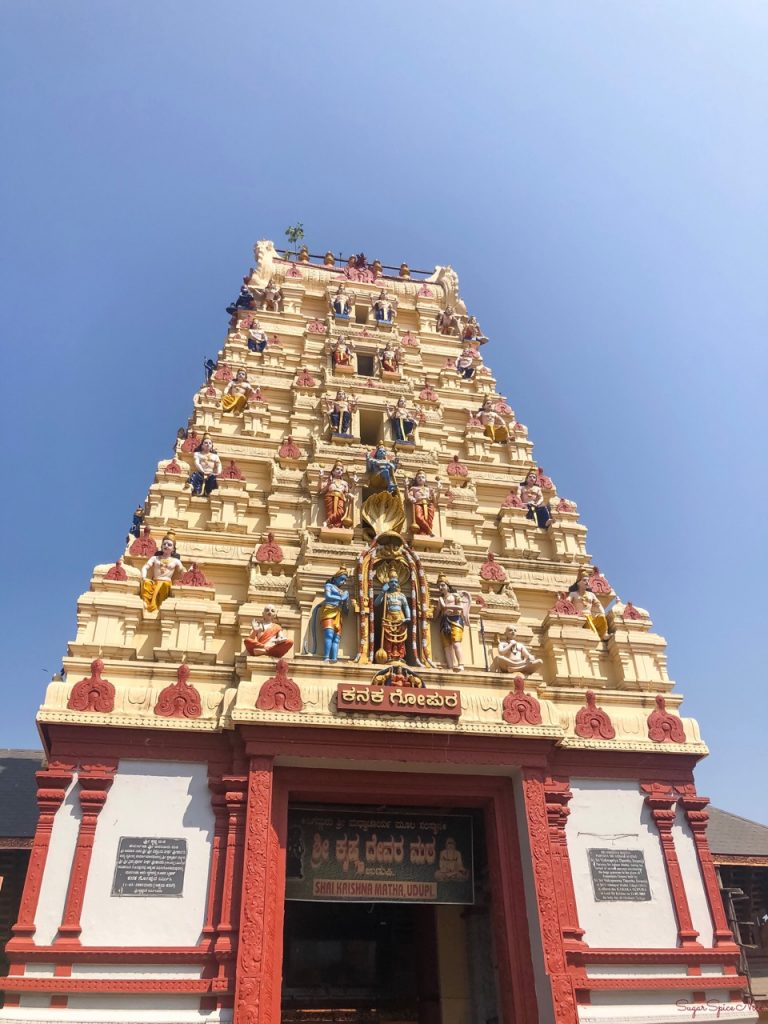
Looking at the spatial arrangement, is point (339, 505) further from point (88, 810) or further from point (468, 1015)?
point (468, 1015)

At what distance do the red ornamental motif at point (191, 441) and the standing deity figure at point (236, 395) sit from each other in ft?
4.99

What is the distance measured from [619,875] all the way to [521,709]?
3.32 meters

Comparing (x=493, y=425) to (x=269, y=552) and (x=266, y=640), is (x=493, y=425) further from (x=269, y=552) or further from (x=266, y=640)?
(x=266, y=640)

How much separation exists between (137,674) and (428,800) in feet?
19.2

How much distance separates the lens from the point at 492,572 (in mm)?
17469

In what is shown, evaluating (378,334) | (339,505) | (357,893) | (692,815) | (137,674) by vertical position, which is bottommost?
(357,893)

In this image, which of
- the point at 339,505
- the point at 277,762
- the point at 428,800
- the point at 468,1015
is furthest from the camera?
the point at 339,505

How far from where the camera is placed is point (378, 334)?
24750mm

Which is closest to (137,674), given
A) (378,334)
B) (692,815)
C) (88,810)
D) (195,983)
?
(88,810)

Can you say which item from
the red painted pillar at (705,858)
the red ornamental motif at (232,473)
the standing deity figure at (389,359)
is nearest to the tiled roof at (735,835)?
the red painted pillar at (705,858)

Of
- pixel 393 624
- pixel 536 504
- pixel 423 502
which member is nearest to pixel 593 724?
pixel 393 624

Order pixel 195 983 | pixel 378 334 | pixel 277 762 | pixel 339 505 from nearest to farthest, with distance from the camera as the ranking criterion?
pixel 195 983, pixel 277 762, pixel 339 505, pixel 378 334

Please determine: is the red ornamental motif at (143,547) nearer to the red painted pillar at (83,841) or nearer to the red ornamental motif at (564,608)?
the red painted pillar at (83,841)

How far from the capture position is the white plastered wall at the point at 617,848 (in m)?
12.9
